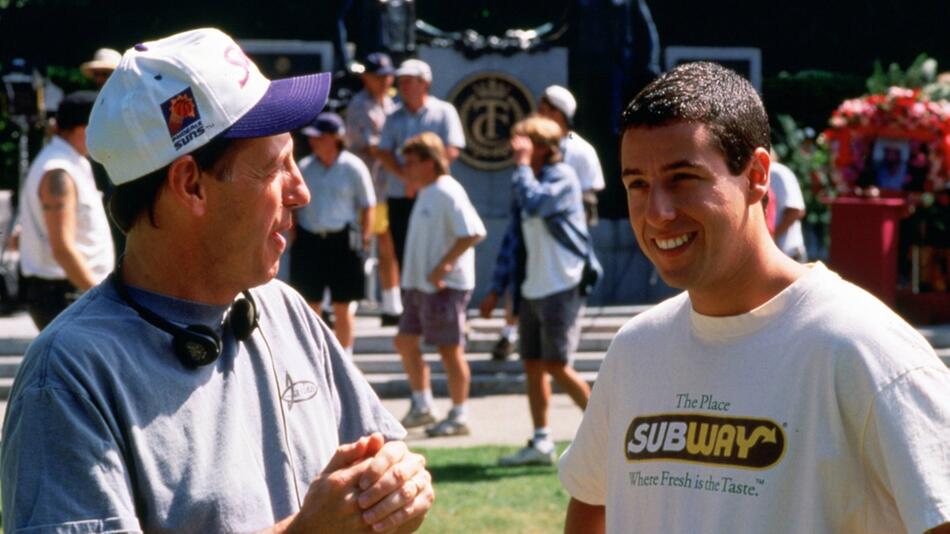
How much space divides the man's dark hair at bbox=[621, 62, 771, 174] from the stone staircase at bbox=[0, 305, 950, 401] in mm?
8730

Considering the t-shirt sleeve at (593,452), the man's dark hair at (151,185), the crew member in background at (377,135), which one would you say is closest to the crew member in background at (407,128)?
the crew member in background at (377,135)

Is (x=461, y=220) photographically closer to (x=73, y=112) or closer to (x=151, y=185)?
(x=73, y=112)

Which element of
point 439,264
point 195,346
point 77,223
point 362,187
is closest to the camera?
point 195,346

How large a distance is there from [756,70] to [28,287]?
9999 millimetres

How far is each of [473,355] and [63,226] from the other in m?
5.71

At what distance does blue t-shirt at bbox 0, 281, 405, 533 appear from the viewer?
2.43 m

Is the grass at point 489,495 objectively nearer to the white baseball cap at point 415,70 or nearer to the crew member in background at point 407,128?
the crew member in background at point 407,128

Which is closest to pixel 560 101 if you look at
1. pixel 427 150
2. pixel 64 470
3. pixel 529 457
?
pixel 427 150

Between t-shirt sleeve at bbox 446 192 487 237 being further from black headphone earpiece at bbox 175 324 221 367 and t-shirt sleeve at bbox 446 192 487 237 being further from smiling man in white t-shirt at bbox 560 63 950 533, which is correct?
black headphone earpiece at bbox 175 324 221 367

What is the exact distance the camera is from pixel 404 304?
9.91 metres

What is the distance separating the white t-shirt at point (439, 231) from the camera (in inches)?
375

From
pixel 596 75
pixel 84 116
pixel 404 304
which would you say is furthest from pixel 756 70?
pixel 84 116

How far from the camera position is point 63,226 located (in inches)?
279

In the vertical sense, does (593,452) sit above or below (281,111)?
below
